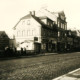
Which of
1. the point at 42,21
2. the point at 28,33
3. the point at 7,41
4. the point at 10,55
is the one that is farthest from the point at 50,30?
the point at 10,55

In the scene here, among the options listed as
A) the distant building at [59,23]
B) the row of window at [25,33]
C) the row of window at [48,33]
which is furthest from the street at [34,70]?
the distant building at [59,23]

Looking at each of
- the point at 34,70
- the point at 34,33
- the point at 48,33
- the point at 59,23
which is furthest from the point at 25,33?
the point at 34,70

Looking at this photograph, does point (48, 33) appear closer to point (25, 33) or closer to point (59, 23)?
point (25, 33)

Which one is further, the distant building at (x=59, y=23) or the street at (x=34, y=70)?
the distant building at (x=59, y=23)

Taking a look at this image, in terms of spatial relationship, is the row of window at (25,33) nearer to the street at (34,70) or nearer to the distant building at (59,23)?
the distant building at (59,23)

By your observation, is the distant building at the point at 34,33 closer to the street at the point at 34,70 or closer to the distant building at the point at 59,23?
the distant building at the point at 59,23

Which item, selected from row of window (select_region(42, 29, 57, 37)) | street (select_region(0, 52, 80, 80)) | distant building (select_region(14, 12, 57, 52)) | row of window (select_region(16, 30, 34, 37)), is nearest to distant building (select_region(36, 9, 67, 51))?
row of window (select_region(42, 29, 57, 37))

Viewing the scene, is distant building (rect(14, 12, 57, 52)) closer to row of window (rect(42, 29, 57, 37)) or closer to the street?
row of window (rect(42, 29, 57, 37))

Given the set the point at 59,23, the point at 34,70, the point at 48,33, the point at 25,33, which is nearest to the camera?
the point at 34,70

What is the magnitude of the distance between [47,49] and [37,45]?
6132 millimetres

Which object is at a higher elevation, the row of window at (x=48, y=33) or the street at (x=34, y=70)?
the row of window at (x=48, y=33)

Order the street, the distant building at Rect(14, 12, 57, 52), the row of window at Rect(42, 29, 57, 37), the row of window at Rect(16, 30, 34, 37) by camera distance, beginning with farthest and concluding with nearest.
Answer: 1. the row of window at Rect(42, 29, 57, 37)
2. the row of window at Rect(16, 30, 34, 37)
3. the distant building at Rect(14, 12, 57, 52)
4. the street

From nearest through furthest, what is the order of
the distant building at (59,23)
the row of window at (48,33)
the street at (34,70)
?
the street at (34,70)
the row of window at (48,33)
the distant building at (59,23)

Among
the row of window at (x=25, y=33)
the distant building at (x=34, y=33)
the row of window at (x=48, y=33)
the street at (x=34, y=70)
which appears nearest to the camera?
the street at (x=34, y=70)
